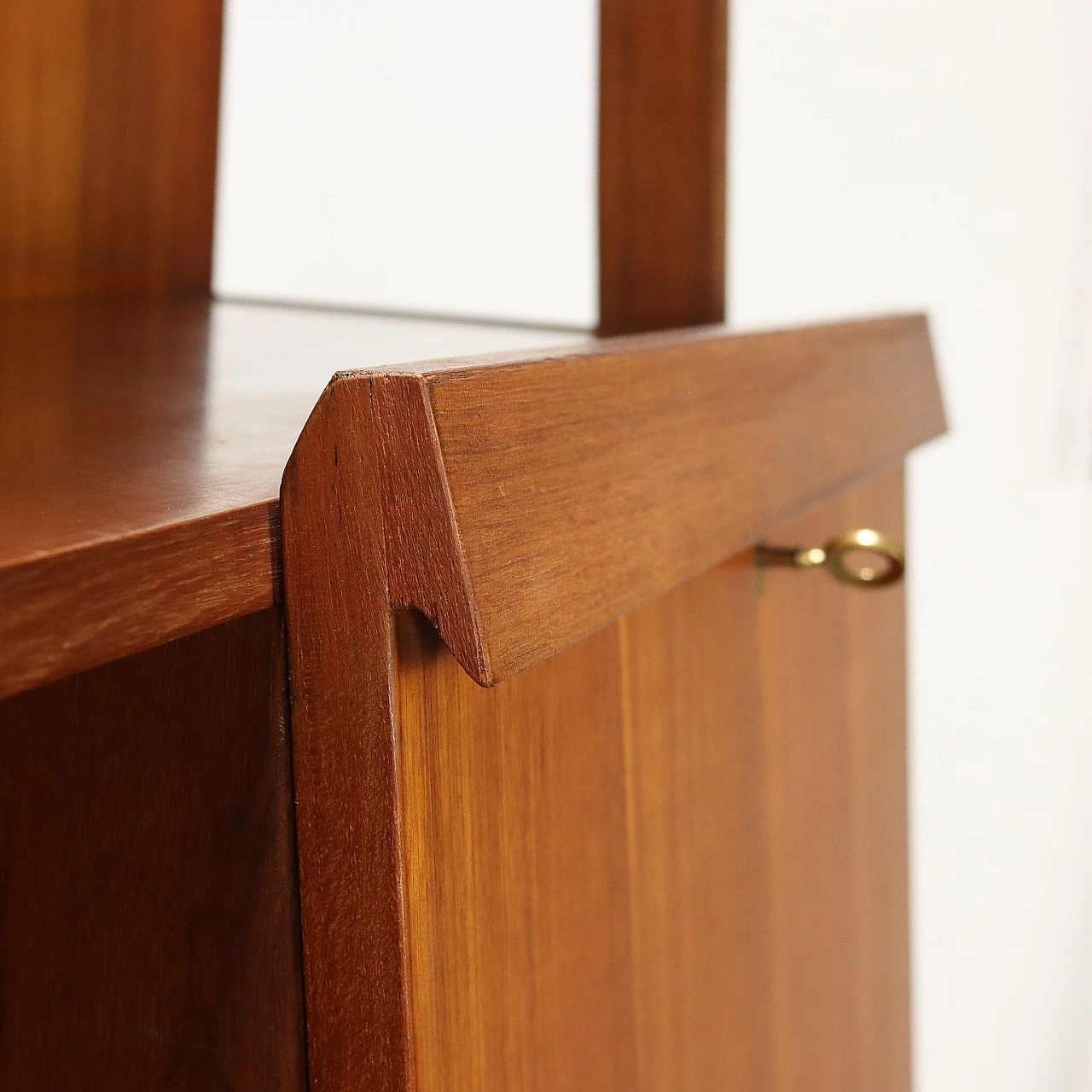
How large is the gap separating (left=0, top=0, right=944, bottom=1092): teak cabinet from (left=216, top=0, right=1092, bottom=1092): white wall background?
10.1 inches

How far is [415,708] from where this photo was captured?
0.85 ft

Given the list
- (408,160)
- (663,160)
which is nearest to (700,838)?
(663,160)

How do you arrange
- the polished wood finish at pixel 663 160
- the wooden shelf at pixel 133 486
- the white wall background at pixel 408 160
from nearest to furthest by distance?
the wooden shelf at pixel 133 486, the polished wood finish at pixel 663 160, the white wall background at pixel 408 160

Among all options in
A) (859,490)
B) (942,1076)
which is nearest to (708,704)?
(859,490)

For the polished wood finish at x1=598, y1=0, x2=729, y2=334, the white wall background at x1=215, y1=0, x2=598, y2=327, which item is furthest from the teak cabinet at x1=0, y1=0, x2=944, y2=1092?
the white wall background at x1=215, y1=0, x2=598, y2=327

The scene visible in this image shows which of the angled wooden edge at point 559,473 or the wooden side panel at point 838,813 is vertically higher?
the angled wooden edge at point 559,473

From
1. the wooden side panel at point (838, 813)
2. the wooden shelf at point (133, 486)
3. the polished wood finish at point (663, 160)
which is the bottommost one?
the wooden side panel at point (838, 813)

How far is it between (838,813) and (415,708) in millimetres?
376

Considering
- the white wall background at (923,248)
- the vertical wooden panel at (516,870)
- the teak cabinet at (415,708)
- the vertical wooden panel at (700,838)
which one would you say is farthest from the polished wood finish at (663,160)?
the vertical wooden panel at (516,870)

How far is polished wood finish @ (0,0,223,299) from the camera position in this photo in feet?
2.19

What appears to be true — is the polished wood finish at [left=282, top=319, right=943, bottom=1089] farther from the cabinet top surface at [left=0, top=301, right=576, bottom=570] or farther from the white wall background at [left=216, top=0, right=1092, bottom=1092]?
the white wall background at [left=216, top=0, right=1092, bottom=1092]

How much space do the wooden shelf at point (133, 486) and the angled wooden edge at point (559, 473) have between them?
0.07ft

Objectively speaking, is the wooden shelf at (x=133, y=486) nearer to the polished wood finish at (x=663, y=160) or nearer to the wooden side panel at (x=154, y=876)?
the wooden side panel at (x=154, y=876)

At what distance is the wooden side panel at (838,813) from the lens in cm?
51
